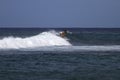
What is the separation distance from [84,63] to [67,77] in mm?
5813

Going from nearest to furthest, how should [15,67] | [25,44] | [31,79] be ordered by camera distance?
[31,79], [15,67], [25,44]

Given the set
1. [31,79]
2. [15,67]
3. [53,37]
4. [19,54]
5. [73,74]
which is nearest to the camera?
[31,79]

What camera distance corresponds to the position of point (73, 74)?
2545 centimetres

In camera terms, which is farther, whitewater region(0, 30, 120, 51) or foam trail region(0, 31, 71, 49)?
foam trail region(0, 31, 71, 49)

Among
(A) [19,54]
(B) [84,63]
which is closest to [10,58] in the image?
(A) [19,54]

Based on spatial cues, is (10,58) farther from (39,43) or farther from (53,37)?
(53,37)

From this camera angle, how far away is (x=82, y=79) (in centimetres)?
2402

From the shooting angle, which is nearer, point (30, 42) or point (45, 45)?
point (30, 42)

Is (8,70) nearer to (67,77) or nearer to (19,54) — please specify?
(67,77)

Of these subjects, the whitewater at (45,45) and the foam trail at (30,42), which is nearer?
the whitewater at (45,45)

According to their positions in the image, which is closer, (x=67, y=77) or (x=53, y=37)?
(x=67, y=77)

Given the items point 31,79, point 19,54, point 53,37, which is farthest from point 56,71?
point 53,37

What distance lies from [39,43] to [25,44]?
2.45 metres

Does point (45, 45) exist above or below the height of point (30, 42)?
below
